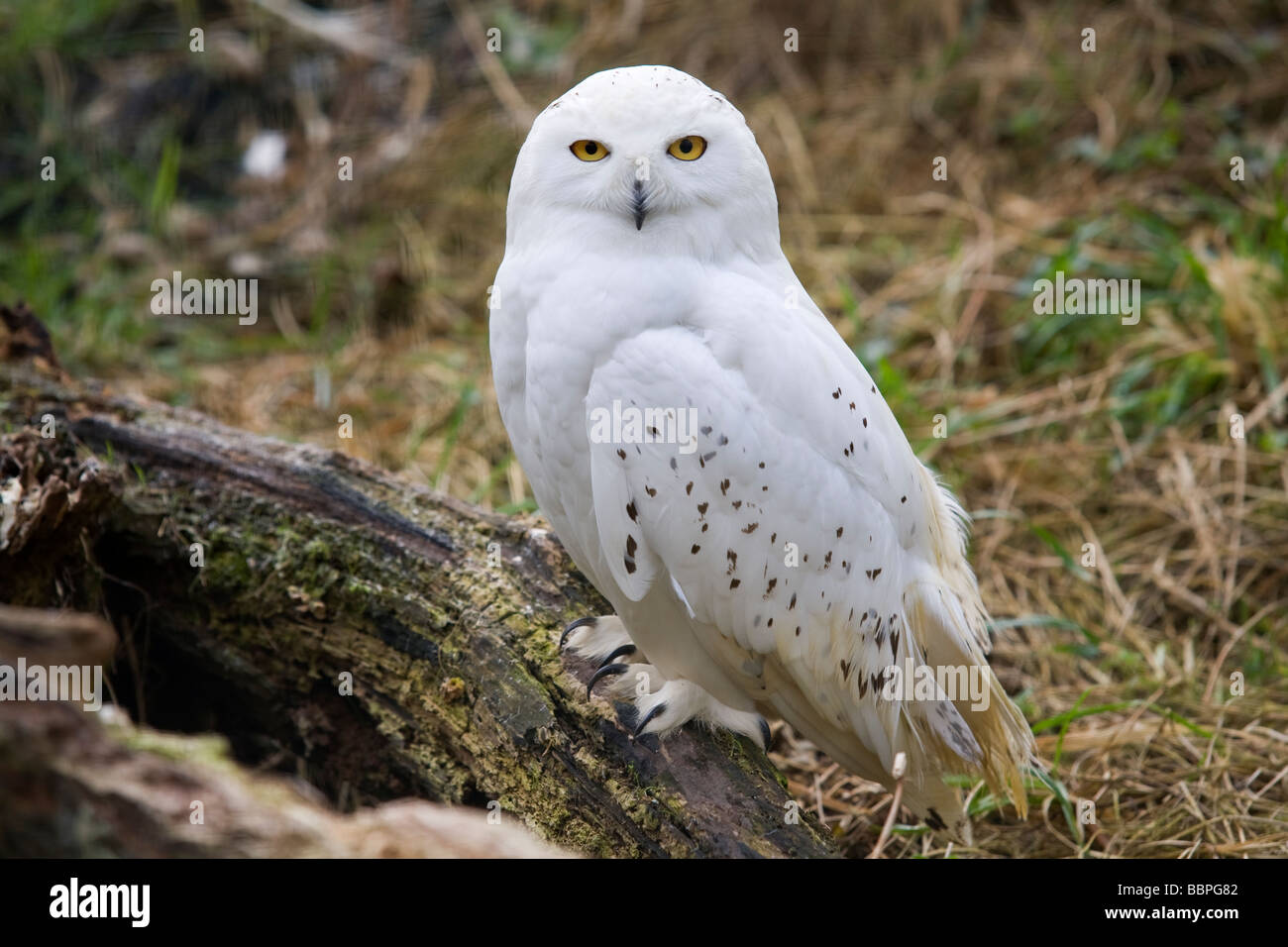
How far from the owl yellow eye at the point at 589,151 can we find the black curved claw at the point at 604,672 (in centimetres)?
120

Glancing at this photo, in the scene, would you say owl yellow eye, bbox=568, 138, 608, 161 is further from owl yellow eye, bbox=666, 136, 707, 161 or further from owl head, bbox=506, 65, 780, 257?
owl yellow eye, bbox=666, 136, 707, 161

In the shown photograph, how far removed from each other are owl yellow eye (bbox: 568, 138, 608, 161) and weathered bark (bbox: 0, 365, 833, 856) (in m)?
1.06

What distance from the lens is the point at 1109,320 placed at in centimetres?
457

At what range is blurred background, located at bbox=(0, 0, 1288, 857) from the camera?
3348 mm

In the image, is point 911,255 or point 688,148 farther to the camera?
point 911,255

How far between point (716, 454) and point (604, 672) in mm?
662

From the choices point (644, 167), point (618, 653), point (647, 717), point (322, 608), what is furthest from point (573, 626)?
point (644, 167)

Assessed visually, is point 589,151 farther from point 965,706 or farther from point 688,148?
point 965,706

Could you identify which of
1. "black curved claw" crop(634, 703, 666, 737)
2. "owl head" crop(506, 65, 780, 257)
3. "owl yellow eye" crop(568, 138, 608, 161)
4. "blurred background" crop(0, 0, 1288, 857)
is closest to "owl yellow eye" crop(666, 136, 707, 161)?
"owl head" crop(506, 65, 780, 257)

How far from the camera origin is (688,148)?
2.36 metres

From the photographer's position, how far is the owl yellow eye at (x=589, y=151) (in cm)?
234

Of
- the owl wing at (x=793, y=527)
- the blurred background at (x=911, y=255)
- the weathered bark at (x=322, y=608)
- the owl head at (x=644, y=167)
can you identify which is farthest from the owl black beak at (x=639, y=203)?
the blurred background at (x=911, y=255)

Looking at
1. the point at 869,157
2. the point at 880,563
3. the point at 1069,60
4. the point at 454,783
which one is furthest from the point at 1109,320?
the point at 454,783

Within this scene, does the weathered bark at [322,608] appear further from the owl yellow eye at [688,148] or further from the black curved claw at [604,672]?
the owl yellow eye at [688,148]
